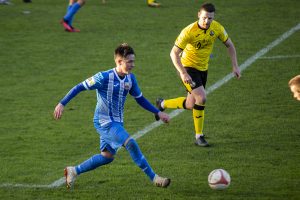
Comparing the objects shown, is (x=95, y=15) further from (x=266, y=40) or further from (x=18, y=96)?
(x=18, y=96)

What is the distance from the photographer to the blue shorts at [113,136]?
9.55 m

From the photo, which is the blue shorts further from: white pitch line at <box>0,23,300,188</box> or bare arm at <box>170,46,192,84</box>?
bare arm at <box>170,46,192,84</box>

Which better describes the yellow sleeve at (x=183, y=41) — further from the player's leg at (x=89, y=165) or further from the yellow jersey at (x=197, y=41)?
the player's leg at (x=89, y=165)

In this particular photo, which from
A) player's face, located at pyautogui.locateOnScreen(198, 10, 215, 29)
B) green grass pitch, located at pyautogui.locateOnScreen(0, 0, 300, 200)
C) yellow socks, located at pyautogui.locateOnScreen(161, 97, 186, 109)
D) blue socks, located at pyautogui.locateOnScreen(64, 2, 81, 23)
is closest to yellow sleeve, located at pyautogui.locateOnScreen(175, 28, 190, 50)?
player's face, located at pyautogui.locateOnScreen(198, 10, 215, 29)

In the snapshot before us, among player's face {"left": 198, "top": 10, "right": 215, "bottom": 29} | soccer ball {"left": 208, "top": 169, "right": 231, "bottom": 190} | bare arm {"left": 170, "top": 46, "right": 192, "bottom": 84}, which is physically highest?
player's face {"left": 198, "top": 10, "right": 215, "bottom": 29}

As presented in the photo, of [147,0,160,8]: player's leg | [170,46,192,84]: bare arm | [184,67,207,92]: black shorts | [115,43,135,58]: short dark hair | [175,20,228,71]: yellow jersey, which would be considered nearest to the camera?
[115,43,135,58]: short dark hair

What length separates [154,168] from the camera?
10797 millimetres

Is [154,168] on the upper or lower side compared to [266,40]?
lower

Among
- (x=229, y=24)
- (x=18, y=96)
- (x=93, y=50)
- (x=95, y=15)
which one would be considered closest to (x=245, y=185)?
(x=18, y=96)

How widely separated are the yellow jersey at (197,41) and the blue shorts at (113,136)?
2.63m

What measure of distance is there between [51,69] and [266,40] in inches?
233

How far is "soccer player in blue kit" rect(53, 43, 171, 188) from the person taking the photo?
31.2 feet

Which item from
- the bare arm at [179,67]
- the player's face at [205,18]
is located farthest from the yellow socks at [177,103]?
the player's face at [205,18]

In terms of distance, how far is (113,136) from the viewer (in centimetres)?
959
